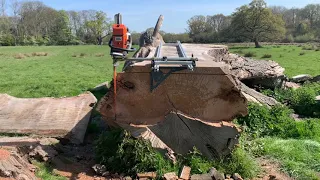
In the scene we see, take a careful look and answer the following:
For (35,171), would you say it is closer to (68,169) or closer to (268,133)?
(68,169)

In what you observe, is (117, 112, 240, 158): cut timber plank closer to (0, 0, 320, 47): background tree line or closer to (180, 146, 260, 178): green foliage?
(180, 146, 260, 178): green foliage

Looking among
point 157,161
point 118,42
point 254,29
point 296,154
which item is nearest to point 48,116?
point 118,42

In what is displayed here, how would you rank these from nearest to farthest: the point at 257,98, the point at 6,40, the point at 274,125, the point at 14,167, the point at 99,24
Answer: the point at 14,167 < the point at 274,125 < the point at 257,98 < the point at 6,40 < the point at 99,24

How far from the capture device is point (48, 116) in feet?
23.1

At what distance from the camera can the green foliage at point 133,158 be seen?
4680mm

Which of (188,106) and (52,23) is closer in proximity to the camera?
(188,106)

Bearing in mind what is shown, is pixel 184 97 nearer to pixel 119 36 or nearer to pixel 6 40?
pixel 119 36

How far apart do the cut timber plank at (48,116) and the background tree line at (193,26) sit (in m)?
23.4

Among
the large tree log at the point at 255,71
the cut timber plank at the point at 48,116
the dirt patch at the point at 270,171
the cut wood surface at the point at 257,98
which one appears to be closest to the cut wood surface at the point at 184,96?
the dirt patch at the point at 270,171

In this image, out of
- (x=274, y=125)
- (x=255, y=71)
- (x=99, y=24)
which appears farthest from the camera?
(x=99, y=24)

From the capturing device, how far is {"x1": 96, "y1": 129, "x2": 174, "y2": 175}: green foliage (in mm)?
4680

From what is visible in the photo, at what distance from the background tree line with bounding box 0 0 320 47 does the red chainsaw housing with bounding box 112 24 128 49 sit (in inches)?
1030

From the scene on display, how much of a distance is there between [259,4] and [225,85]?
151 ft

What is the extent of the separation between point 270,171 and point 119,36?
2889 mm
